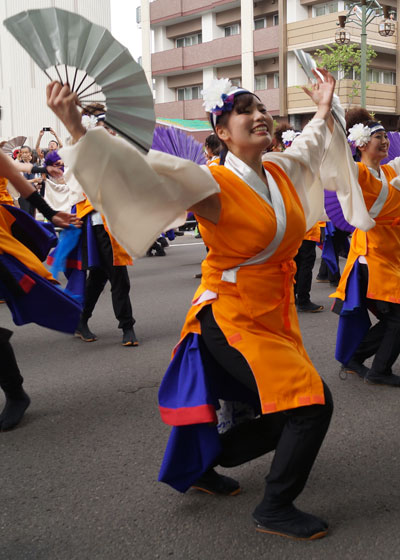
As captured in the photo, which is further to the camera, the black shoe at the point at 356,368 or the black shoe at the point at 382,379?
the black shoe at the point at 356,368

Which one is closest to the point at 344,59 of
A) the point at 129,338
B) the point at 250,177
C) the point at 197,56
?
the point at 197,56

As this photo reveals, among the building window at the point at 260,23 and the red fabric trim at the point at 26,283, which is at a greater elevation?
the building window at the point at 260,23

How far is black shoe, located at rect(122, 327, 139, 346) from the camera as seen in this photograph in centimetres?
548

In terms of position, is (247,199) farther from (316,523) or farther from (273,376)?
(316,523)

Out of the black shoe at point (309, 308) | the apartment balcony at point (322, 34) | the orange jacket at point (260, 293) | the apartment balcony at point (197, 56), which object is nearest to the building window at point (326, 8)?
the apartment balcony at point (322, 34)

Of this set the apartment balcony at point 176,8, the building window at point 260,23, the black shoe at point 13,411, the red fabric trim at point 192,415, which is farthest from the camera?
the apartment balcony at point 176,8

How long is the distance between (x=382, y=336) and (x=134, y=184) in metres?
2.58

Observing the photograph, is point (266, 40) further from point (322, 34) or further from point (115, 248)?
point (115, 248)

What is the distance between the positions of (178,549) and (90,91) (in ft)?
5.43

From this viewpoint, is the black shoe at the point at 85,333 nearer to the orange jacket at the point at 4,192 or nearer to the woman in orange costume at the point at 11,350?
the orange jacket at the point at 4,192

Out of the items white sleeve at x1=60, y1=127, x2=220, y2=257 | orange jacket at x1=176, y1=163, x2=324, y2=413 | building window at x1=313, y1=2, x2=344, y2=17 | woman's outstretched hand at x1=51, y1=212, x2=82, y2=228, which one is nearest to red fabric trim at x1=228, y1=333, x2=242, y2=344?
orange jacket at x1=176, y1=163, x2=324, y2=413

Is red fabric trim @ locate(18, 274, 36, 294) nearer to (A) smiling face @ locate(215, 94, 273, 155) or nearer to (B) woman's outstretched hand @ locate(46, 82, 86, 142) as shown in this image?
(A) smiling face @ locate(215, 94, 273, 155)

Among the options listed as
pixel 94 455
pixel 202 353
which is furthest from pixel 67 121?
pixel 94 455

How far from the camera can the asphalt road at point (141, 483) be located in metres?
2.48
